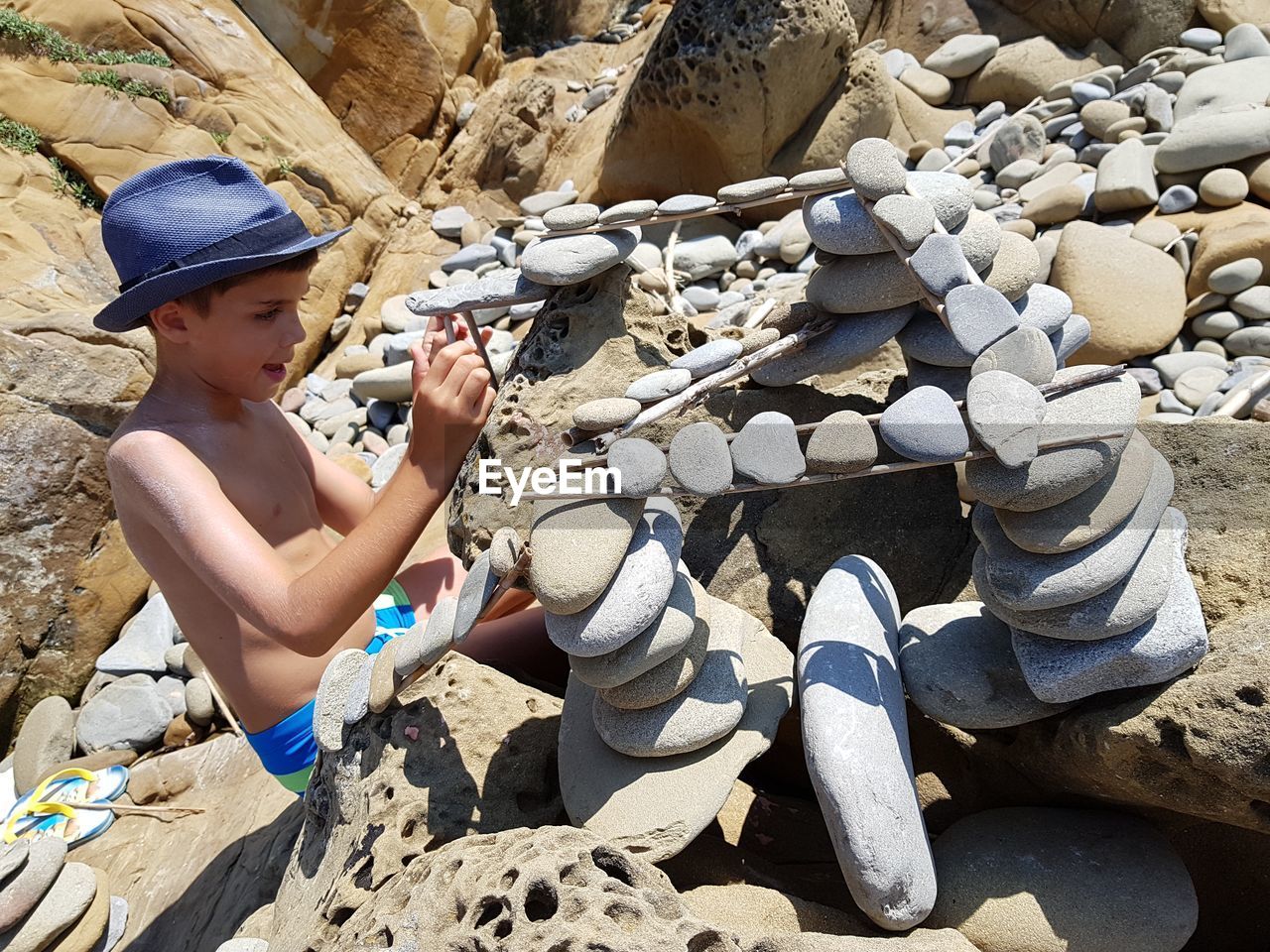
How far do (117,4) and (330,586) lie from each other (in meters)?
6.09

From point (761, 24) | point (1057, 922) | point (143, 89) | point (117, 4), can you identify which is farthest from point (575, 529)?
point (117, 4)

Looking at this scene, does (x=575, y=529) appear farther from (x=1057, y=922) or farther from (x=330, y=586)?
(x=1057, y=922)

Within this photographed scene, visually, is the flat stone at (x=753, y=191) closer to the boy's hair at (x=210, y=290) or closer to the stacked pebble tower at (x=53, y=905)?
the boy's hair at (x=210, y=290)

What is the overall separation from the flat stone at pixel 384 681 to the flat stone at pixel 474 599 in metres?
0.24

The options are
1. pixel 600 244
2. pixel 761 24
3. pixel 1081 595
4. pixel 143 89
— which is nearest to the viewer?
pixel 1081 595

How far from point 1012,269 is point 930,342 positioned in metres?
0.24

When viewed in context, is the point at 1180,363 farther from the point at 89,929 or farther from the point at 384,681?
the point at 89,929

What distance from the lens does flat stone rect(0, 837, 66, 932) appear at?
255cm

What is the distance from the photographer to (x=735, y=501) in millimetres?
2180

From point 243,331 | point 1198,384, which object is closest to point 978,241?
point 243,331

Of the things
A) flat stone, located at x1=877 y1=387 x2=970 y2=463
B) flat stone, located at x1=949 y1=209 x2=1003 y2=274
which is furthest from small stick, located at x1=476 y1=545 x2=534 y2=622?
flat stone, located at x1=949 y1=209 x2=1003 y2=274

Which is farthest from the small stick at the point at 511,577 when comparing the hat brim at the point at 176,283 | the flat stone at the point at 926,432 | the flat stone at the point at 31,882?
the flat stone at the point at 31,882

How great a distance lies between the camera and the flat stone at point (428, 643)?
→ 5.09 feet

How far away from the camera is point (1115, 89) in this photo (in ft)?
19.3
